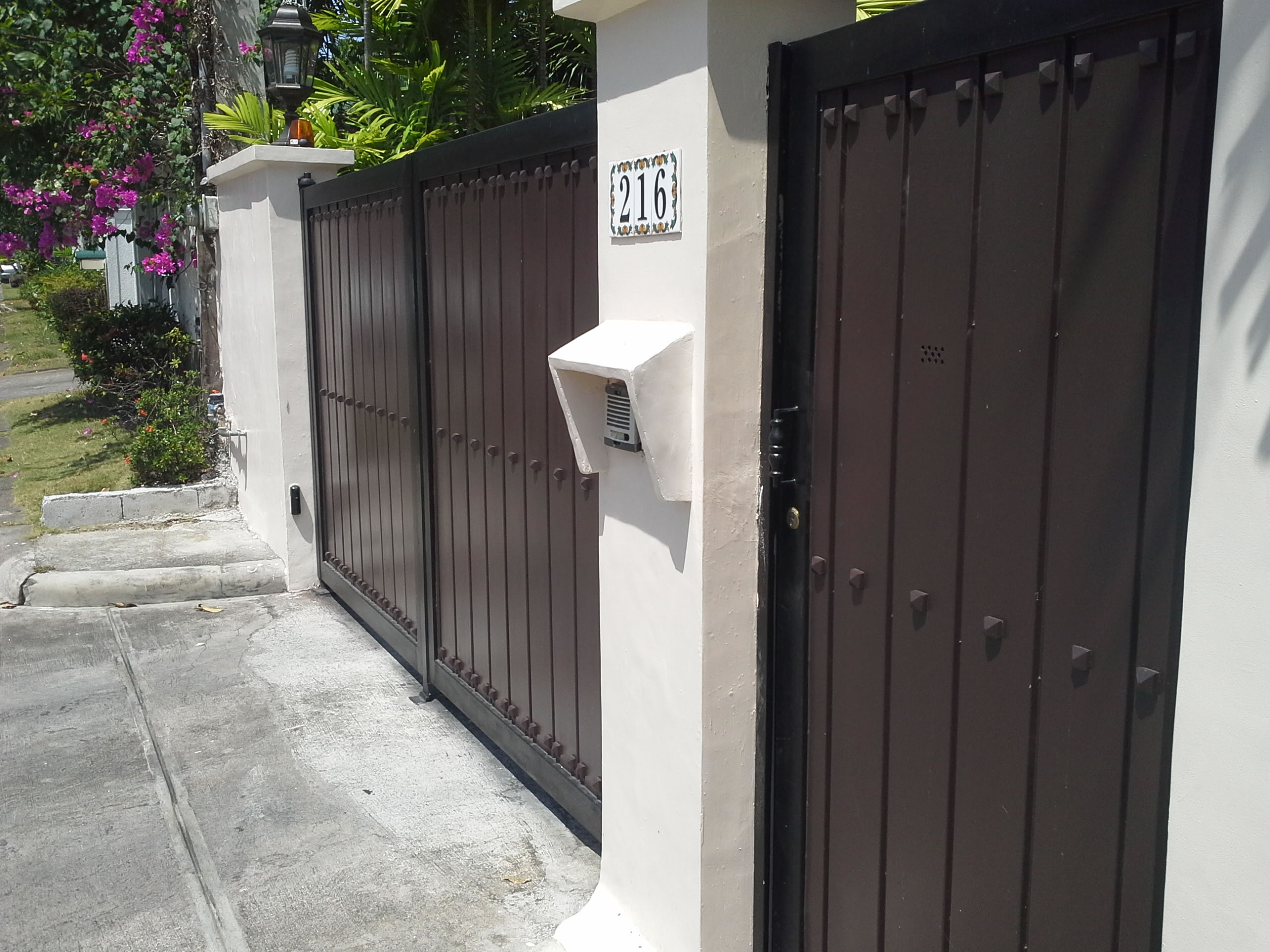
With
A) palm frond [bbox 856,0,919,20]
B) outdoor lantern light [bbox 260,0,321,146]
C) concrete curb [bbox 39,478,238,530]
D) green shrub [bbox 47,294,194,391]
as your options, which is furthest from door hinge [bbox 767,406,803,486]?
green shrub [bbox 47,294,194,391]

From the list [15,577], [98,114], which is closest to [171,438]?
[15,577]

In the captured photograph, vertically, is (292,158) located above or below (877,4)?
below

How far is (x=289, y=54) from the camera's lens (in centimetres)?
666

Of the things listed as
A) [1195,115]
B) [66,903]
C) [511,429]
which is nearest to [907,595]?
[1195,115]

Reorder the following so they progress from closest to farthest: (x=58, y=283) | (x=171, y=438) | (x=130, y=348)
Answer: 1. (x=171, y=438)
2. (x=130, y=348)
3. (x=58, y=283)

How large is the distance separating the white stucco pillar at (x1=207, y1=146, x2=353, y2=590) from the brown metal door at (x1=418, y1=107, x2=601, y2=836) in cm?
195

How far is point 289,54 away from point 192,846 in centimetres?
455

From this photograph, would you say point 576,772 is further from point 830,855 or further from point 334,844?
point 830,855

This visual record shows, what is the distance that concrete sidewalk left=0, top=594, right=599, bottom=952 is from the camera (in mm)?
3297

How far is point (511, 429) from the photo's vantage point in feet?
12.9

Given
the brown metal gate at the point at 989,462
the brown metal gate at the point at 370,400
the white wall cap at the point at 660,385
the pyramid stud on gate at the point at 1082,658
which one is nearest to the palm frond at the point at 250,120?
the brown metal gate at the point at 370,400

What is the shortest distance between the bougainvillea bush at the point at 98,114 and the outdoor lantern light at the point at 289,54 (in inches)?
74.1

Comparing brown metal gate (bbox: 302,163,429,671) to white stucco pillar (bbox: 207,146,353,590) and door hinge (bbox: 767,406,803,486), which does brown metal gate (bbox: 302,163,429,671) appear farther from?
door hinge (bbox: 767,406,803,486)

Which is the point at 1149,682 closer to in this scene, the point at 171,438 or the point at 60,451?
the point at 171,438
